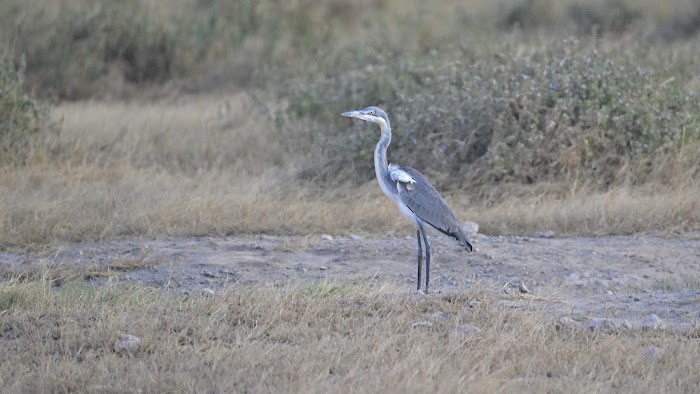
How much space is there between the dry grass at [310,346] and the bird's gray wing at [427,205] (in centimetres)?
77

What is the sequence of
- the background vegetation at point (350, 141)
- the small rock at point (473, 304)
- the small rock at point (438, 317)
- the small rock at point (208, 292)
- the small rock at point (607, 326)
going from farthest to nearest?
1. the background vegetation at point (350, 141)
2. the small rock at point (208, 292)
3. the small rock at point (473, 304)
4. the small rock at point (438, 317)
5. the small rock at point (607, 326)

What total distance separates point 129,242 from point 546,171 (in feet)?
14.6

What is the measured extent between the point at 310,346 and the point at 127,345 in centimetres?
100

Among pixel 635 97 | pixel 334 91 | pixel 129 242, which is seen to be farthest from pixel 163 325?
pixel 334 91

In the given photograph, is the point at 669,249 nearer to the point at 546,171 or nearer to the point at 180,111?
the point at 546,171

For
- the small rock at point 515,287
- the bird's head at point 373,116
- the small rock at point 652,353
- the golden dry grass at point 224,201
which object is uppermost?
the bird's head at point 373,116

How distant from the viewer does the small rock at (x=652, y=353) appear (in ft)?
17.5

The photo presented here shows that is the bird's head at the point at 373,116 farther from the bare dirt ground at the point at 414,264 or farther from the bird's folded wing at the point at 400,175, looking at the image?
the bare dirt ground at the point at 414,264

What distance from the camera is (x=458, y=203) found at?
33.1 feet

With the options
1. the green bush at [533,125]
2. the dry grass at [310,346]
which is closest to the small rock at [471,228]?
the green bush at [533,125]

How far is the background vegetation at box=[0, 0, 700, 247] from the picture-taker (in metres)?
9.30

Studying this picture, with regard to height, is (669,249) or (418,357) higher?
(418,357)

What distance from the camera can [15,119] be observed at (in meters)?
11.6

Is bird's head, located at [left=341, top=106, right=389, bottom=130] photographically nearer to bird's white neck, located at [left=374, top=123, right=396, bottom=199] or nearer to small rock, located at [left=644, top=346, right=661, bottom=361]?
bird's white neck, located at [left=374, top=123, right=396, bottom=199]
